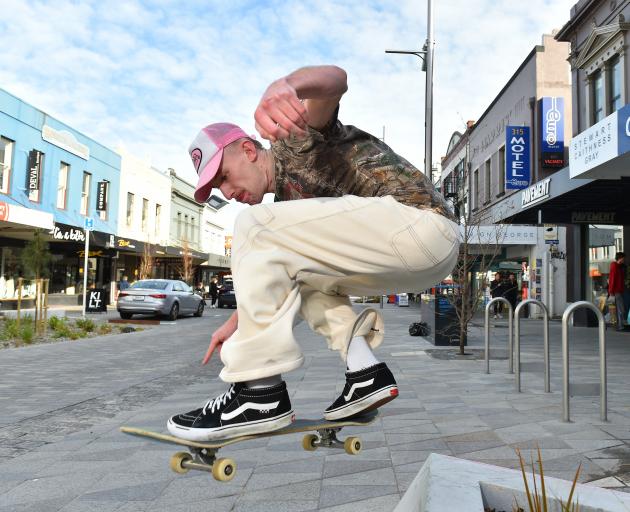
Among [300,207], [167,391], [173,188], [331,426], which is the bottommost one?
[167,391]

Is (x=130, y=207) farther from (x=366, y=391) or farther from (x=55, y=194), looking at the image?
(x=366, y=391)

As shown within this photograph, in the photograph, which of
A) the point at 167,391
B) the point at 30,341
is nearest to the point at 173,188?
the point at 30,341

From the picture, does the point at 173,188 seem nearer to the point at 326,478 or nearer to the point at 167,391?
the point at 167,391

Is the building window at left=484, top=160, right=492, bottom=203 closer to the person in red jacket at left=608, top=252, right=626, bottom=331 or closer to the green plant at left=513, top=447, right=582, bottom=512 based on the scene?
the person in red jacket at left=608, top=252, right=626, bottom=331

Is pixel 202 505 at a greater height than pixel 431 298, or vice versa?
pixel 431 298

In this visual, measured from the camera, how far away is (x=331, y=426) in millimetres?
2012

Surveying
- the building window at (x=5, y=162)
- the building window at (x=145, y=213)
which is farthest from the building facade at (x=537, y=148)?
the building window at (x=145, y=213)

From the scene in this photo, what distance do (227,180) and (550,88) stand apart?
23.7 meters

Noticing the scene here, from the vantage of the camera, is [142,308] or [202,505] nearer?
[202,505]

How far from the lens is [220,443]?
6.06 ft

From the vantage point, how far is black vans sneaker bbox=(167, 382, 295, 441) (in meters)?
1.85

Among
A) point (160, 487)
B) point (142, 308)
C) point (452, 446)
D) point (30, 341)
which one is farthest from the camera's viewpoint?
point (142, 308)

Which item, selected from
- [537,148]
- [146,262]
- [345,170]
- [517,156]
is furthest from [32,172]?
[345,170]

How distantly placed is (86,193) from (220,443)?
2950 centimetres
